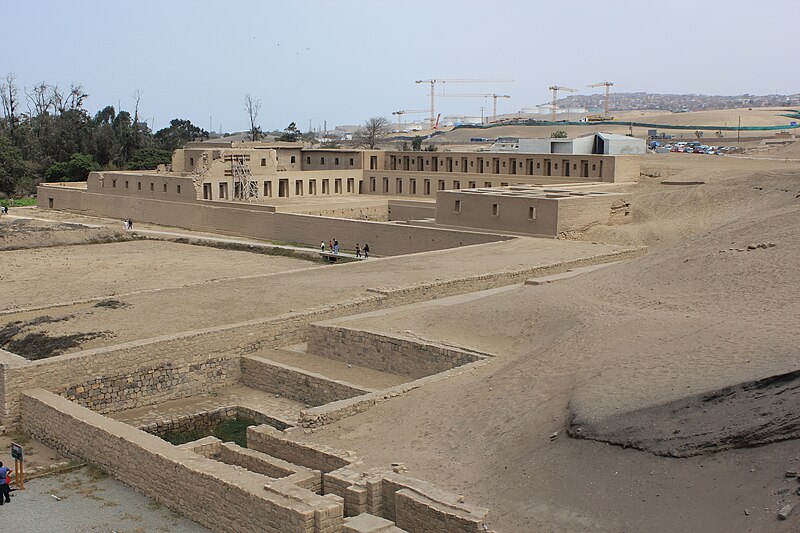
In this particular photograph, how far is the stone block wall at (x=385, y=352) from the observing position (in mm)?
13516

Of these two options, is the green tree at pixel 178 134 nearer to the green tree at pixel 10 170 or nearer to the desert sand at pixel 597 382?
the green tree at pixel 10 170

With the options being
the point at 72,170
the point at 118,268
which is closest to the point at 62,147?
the point at 72,170

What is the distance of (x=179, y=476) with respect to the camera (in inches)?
400

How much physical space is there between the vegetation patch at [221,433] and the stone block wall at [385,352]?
6.43 ft

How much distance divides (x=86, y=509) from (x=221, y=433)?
3.01 metres

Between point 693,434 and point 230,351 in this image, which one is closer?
point 693,434

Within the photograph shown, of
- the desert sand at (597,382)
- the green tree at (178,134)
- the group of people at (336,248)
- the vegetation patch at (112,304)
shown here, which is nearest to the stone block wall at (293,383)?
the desert sand at (597,382)

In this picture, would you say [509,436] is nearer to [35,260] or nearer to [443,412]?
[443,412]

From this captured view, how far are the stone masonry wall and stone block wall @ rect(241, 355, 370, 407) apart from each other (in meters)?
3.02

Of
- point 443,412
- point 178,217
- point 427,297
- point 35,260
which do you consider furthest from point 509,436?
point 178,217

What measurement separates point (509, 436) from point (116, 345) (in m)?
6.41

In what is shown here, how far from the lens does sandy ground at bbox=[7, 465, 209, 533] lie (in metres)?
9.94

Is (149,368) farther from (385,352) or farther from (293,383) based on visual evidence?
(385,352)

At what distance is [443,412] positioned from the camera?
11156mm
